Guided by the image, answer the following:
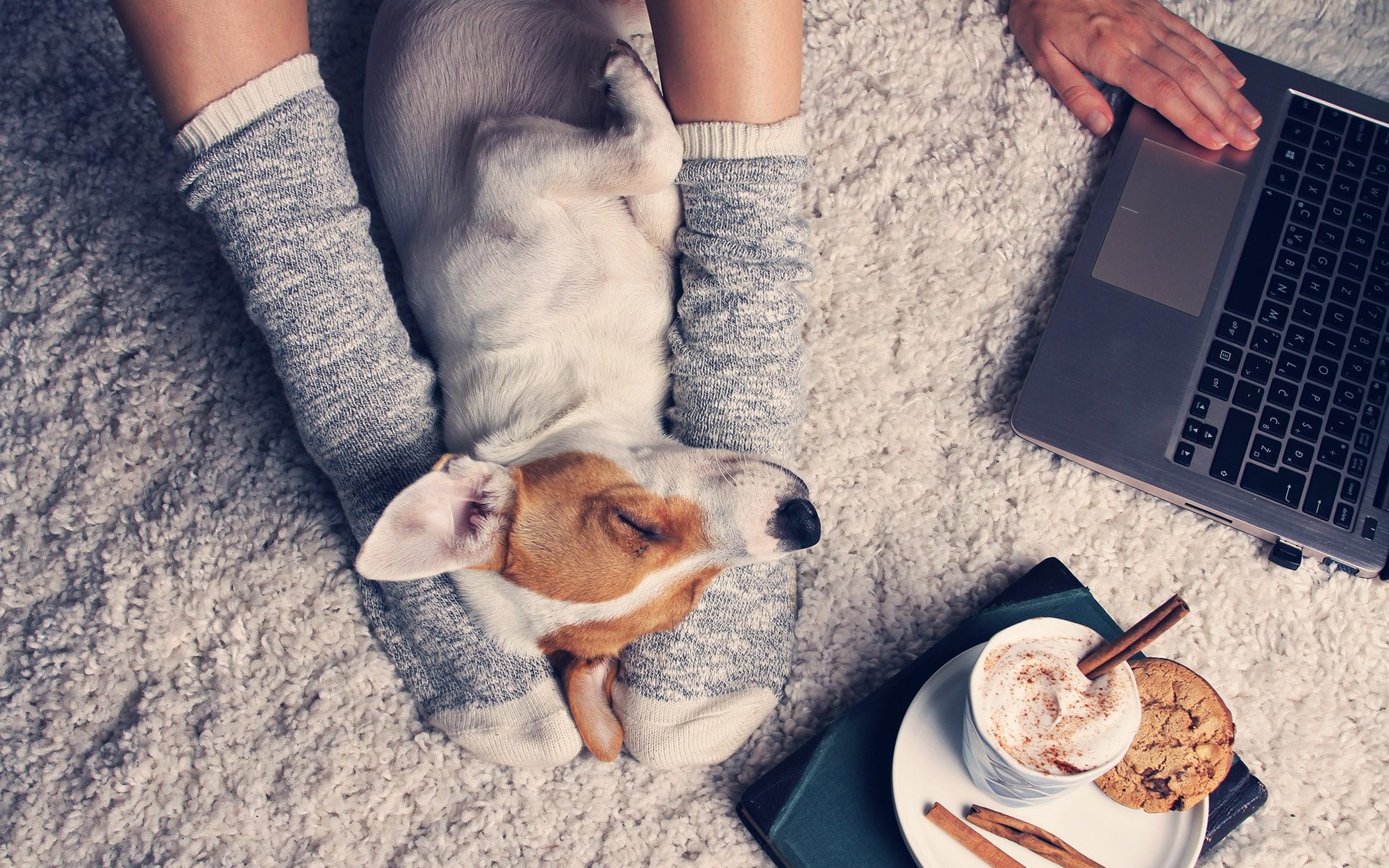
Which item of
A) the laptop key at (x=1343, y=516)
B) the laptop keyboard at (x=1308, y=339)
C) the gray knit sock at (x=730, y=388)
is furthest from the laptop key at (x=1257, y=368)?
the gray knit sock at (x=730, y=388)

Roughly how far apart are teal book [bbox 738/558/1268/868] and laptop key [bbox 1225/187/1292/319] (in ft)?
1.70

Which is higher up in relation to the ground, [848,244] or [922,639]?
[848,244]

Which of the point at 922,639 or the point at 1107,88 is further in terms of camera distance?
the point at 1107,88

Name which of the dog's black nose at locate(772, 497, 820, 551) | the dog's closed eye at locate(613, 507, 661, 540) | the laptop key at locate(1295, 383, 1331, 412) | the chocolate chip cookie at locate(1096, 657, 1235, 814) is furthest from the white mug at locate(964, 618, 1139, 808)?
the laptop key at locate(1295, 383, 1331, 412)

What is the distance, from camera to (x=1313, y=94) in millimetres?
1562

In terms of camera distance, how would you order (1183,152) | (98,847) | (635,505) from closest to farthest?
(635,505) < (98,847) < (1183,152)

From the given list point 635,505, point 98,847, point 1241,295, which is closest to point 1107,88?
Answer: point 1241,295

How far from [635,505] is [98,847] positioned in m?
0.89

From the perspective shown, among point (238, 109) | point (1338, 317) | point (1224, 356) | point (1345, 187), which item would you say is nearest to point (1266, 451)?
point (1224, 356)

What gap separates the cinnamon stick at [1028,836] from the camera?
1.14 meters

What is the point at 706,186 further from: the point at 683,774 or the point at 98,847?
the point at 98,847

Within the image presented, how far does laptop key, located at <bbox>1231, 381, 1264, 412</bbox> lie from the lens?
1387mm

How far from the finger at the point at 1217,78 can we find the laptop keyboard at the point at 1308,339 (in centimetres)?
7

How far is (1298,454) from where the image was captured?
137cm
